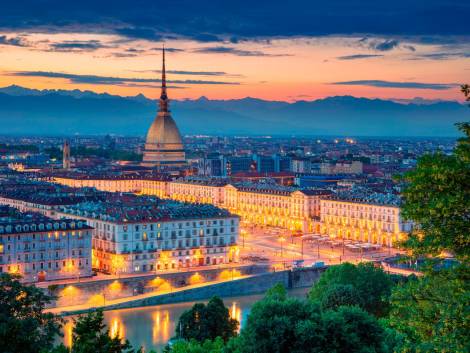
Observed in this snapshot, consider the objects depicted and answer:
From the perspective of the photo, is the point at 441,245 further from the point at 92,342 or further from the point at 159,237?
the point at 159,237

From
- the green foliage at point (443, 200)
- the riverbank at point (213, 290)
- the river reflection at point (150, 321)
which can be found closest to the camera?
the green foliage at point (443, 200)

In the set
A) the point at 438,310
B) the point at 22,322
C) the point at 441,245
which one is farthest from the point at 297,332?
the point at 441,245

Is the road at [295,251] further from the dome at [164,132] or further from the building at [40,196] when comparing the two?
the dome at [164,132]

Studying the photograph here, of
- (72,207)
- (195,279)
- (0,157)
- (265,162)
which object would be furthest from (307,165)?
(195,279)

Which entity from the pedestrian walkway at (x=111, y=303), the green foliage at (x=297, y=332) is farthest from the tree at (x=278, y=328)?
the pedestrian walkway at (x=111, y=303)

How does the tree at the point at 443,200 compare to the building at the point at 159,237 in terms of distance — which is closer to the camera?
the tree at the point at 443,200

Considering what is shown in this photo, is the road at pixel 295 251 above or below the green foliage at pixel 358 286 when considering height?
below

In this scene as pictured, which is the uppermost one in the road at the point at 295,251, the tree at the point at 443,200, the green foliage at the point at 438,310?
the tree at the point at 443,200

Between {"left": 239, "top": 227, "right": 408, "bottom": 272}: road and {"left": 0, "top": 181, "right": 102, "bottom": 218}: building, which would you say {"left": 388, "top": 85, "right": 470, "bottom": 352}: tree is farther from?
{"left": 0, "top": 181, "right": 102, "bottom": 218}: building
